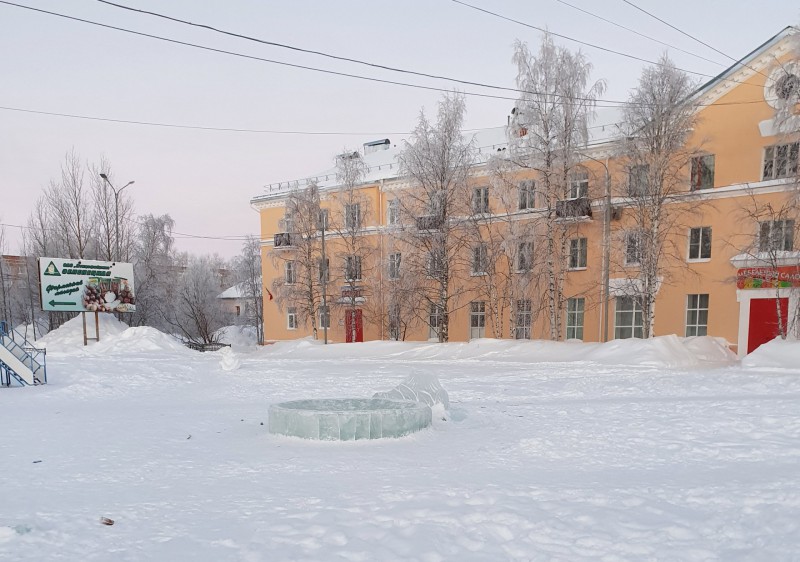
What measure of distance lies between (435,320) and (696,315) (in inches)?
519

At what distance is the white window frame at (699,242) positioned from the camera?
72.0ft

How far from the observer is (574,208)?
73.9ft

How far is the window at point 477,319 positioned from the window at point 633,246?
864cm

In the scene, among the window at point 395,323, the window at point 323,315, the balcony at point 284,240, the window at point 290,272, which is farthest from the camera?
the window at point 290,272

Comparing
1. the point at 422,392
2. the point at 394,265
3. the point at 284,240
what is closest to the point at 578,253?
the point at 394,265

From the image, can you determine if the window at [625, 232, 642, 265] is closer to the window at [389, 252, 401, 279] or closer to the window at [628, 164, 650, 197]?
the window at [628, 164, 650, 197]

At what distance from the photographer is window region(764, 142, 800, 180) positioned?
17.2m

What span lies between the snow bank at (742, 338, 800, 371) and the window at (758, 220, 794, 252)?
392 cm

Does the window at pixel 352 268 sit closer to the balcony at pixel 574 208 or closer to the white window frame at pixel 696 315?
the balcony at pixel 574 208

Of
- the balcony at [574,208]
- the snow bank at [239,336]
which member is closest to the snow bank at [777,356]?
the balcony at [574,208]

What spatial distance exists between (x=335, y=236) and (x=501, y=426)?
24.2m

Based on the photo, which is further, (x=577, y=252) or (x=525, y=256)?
(x=577, y=252)

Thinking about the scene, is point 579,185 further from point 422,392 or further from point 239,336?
point 239,336

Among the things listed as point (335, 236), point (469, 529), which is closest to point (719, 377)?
point (469, 529)
